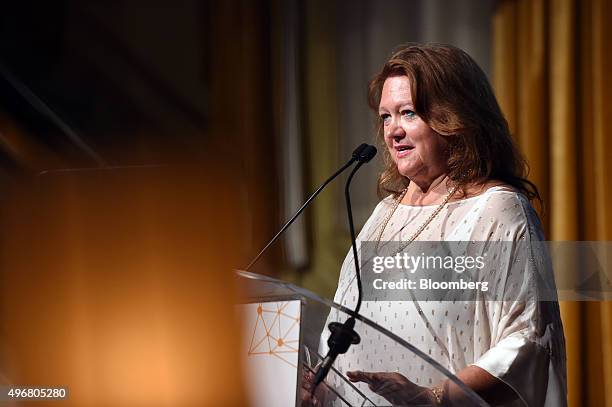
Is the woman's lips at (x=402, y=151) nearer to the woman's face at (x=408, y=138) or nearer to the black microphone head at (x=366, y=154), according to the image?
the woman's face at (x=408, y=138)

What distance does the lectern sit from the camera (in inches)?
29.4

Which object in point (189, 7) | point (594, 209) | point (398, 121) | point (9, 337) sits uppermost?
point (189, 7)

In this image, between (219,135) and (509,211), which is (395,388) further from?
(219,135)

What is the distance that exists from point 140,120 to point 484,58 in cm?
81

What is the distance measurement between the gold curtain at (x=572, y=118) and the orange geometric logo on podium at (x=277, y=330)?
35.6 inches

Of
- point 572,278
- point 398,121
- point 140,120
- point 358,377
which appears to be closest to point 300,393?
point 358,377

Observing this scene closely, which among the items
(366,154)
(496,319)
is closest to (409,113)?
(366,154)

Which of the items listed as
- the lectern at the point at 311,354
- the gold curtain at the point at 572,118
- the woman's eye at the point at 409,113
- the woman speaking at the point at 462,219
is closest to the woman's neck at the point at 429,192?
the woman speaking at the point at 462,219

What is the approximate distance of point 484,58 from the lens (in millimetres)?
1506

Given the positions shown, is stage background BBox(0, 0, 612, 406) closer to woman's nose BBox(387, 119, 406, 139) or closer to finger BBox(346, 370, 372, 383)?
woman's nose BBox(387, 119, 406, 139)

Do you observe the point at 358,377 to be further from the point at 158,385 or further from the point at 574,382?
the point at 158,385

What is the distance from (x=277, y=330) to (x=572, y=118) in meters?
0.98

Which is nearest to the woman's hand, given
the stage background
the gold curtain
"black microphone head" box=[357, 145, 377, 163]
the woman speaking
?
the woman speaking

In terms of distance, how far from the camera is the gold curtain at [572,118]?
1.51 m
